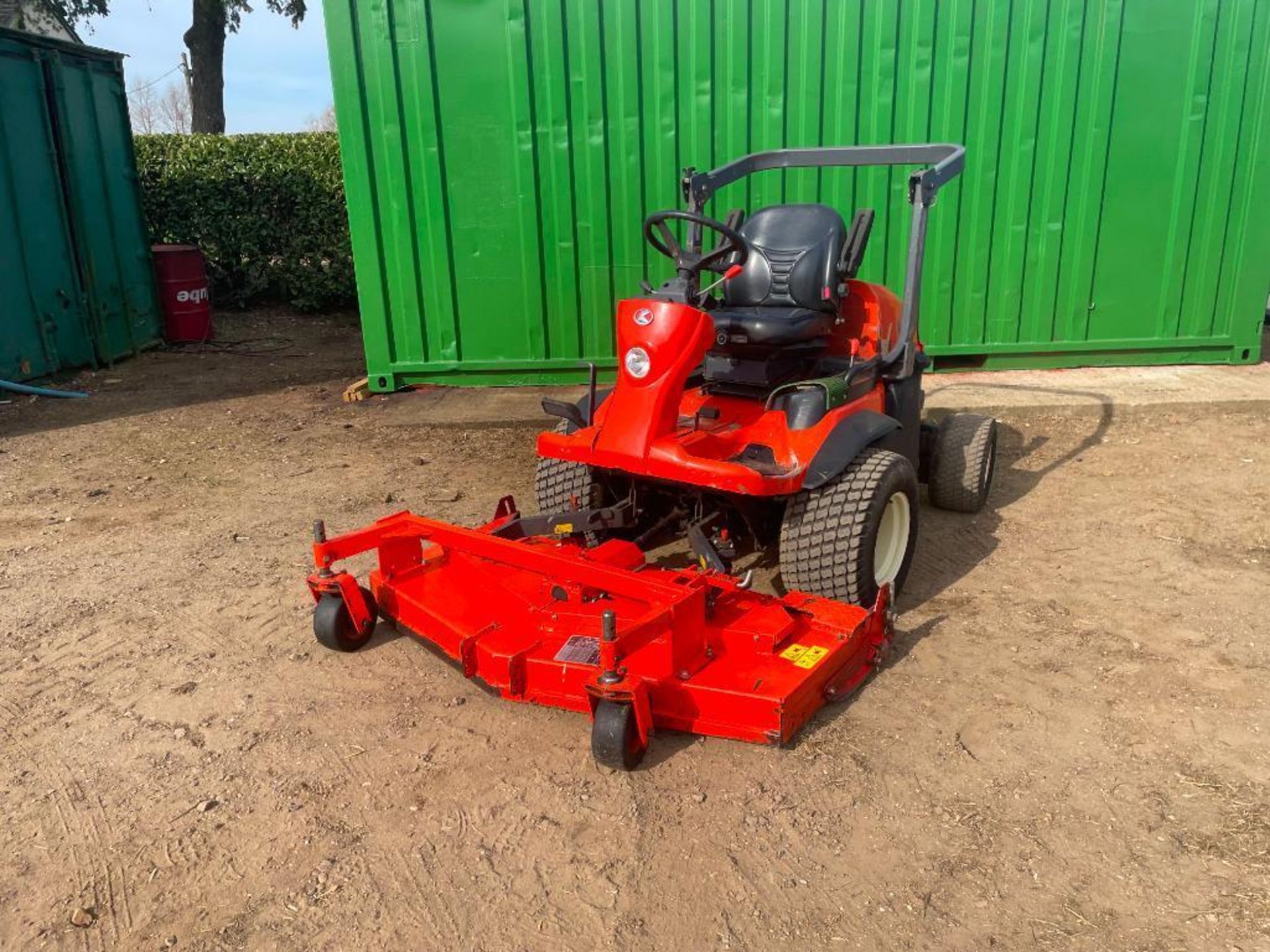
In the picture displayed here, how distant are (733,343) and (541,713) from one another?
1.72 metres

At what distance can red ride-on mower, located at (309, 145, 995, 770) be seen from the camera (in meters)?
3.02

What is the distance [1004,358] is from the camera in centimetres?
777

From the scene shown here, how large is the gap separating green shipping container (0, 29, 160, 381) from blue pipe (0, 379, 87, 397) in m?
0.25

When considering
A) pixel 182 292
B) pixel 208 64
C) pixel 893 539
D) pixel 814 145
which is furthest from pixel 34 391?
pixel 208 64

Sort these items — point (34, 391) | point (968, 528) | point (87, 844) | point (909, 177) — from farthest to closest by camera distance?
point (34, 391)
point (968, 528)
point (909, 177)
point (87, 844)

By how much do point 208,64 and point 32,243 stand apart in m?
Result: 11.6

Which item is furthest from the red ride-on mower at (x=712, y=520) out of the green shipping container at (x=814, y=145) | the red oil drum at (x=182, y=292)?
the red oil drum at (x=182, y=292)

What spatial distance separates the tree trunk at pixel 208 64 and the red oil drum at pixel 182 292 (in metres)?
9.25

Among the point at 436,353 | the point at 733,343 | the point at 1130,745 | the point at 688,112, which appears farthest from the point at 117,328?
the point at 1130,745

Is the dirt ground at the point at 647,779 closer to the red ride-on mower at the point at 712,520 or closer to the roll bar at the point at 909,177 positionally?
the red ride-on mower at the point at 712,520

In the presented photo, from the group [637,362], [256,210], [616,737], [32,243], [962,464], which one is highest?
[256,210]

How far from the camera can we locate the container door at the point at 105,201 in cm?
916

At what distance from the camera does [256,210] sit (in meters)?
12.1

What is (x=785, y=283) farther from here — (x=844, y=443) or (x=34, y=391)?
(x=34, y=391)
